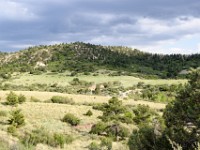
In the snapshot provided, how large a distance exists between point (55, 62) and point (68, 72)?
22.6 meters

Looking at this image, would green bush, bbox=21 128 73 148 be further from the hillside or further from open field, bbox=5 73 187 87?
the hillside

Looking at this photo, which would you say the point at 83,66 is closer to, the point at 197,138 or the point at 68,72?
the point at 68,72

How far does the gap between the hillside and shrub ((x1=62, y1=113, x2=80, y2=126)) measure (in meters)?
94.0

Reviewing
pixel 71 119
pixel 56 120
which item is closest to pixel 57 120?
pixel 56 120

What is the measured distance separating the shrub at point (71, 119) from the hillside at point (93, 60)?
308ft

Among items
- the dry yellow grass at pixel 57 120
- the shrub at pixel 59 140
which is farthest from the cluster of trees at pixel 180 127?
the shrub at pixel 59 140

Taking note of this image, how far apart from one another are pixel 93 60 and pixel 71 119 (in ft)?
397

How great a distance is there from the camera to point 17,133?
1422 inches

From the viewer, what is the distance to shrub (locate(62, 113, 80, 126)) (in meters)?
43.0

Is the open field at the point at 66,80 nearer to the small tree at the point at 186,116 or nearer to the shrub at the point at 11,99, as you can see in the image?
the shrub at the point at 11,99

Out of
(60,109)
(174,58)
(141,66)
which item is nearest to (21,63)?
(141,66)

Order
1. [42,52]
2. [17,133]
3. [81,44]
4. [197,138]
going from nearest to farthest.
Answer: [197,138] → [17,133] → [42,52] → [81,44]

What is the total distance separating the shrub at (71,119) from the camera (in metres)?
43.0

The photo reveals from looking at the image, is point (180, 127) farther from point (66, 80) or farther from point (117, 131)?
point (66, 80)
